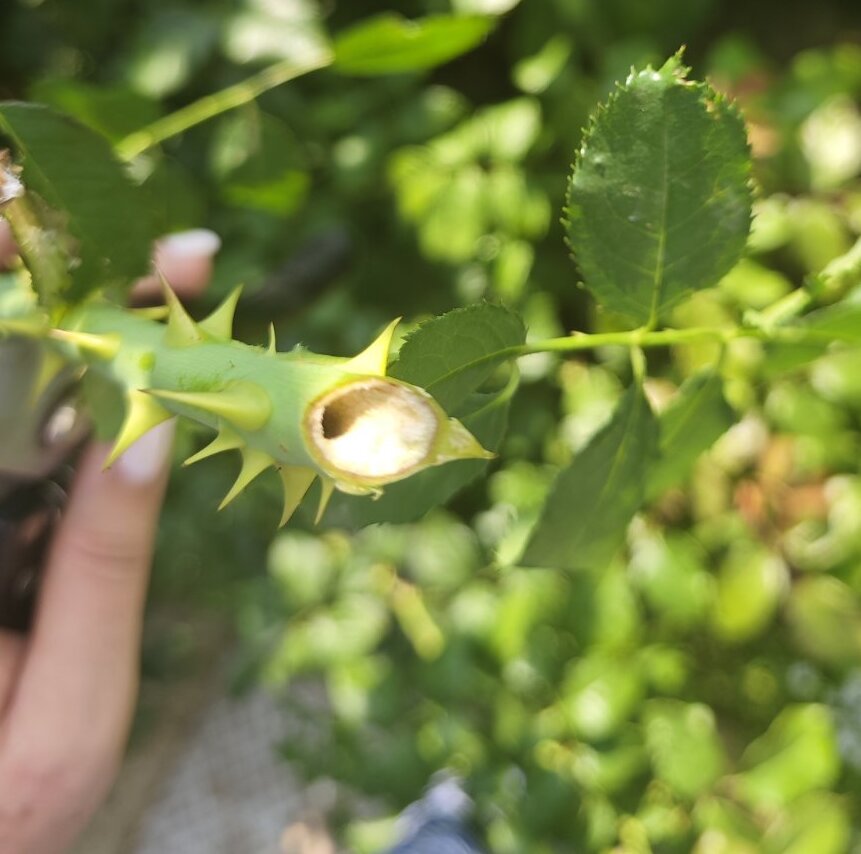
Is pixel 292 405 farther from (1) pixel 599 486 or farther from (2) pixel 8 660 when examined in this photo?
(2) pixel 8 660

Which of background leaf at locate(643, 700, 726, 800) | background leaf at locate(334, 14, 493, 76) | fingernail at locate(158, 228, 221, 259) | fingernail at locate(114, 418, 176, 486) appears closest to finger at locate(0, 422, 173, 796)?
fingernail at locate(114, 418, 176, 486)

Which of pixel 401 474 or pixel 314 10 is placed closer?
pixel 401 474

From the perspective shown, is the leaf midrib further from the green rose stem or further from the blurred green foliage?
the blurred green foliage

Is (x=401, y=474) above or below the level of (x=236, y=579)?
above

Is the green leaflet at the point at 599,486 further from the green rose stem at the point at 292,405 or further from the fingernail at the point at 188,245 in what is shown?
the fingernail at the point at 188,245

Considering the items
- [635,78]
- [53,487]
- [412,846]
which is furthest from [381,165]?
[412,846]

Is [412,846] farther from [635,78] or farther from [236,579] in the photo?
[635,78]
